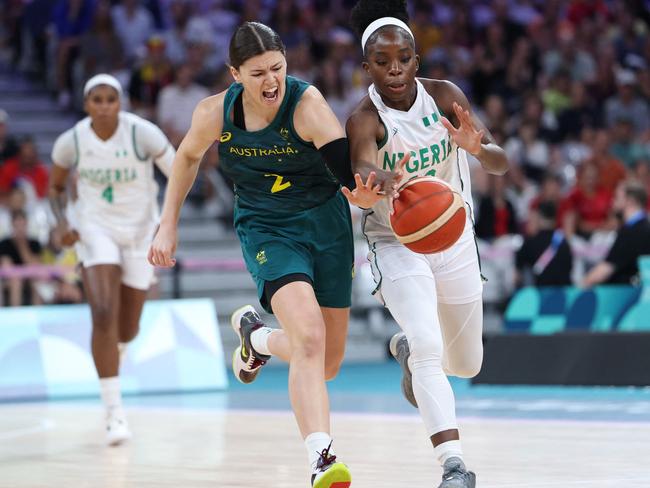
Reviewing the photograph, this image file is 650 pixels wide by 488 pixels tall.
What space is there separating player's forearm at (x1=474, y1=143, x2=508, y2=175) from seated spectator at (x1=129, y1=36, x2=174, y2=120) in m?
12.0

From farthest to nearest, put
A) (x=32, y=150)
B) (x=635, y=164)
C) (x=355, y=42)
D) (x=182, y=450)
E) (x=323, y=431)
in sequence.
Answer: (x=355, y=42)
(x=635, y=164)
(x=32, y=150)
(x=182, y=450)
(x=323, y=431)

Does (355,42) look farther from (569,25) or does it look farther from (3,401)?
(3,401)

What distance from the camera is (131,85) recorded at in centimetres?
1812

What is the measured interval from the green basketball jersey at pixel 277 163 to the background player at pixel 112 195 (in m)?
3.13

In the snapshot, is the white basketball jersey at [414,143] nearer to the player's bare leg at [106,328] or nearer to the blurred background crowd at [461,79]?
the player's bare leg at [106,328]

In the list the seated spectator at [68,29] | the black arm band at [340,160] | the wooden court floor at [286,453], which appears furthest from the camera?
the seated spectator at [68,29]

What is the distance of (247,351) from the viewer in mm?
7574

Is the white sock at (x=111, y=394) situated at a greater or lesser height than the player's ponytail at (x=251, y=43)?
lesser

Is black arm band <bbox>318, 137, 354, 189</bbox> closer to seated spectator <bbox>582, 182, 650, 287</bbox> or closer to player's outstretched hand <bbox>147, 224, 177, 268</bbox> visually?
player's outstretched hand <bbox>147, 224, 177, 268</bbox>

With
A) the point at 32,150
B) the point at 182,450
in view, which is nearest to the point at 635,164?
the point at 32,150

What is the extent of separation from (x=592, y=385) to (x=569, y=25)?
36.5 ft

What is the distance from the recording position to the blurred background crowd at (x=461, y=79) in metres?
16.4

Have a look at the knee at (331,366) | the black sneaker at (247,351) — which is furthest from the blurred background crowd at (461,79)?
the knee at (331,366)

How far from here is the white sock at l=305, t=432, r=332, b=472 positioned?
567 cm
